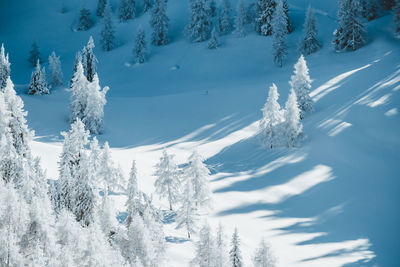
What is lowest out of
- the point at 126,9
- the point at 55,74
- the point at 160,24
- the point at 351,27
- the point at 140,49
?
the point at 351,27

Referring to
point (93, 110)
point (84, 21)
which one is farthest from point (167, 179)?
point (84, 21)

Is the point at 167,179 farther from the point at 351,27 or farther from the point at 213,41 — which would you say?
the point at 213,41

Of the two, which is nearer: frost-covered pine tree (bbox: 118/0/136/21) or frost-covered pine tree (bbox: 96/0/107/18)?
frost-covered pine tree (bbox: 118/0/136/21)

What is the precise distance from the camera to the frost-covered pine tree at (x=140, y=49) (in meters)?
82.2

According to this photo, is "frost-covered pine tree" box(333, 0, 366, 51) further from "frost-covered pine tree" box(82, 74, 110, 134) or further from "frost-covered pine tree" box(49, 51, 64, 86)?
"frost-covered pine tree" box(49, 51, 64, 86)

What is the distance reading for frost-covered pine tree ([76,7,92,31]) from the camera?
103938mm

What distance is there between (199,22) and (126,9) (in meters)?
25.9

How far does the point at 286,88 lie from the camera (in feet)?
194

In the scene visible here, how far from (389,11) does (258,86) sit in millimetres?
30093

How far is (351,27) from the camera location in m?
63.3

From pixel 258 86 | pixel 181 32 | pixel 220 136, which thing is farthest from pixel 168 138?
pixel 181 32

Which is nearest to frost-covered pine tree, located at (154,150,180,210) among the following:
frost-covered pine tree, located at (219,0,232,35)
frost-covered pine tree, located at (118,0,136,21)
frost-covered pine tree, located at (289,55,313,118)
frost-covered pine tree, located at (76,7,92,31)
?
frost-covered pine tree, located at (289,55,313,118)

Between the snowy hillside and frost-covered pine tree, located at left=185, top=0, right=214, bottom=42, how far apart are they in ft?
7.65

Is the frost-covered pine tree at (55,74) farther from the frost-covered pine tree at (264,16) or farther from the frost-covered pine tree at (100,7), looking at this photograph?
the frost-covered pine tree at (264,16)
